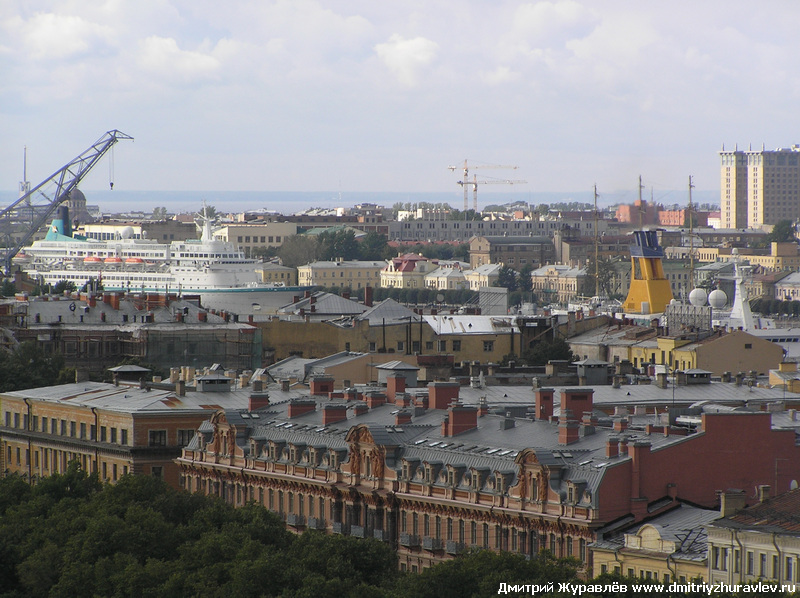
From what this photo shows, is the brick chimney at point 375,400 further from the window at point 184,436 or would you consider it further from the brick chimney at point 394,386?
the window at point 184,436

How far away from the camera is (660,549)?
3631 centimetres

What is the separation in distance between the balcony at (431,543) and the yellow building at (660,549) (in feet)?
15.5

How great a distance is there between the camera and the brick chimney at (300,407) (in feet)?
171

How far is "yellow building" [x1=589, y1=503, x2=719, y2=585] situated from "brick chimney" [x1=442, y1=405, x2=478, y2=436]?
776 cm

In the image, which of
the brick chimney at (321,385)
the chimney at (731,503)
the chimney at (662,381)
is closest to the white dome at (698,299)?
the chimney at (662,381)

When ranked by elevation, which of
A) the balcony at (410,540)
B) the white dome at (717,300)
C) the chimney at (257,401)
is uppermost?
the chimney at (257,401)

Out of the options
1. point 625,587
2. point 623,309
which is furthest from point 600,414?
point 623,309

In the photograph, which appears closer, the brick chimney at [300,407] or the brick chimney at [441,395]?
the brick chimney at [441,395]

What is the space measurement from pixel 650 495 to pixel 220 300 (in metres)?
119

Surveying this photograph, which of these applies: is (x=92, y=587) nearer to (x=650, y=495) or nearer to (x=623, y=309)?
(x=650, y=495)

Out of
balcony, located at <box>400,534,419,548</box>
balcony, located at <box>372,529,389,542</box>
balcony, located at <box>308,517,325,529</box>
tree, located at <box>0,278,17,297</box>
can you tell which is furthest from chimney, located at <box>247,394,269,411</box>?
tree, located at <box>0,278,17,297</box>

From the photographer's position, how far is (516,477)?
41.4 meters

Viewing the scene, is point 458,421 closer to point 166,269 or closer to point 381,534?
point 381,534

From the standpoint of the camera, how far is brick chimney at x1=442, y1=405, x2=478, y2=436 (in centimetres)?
4603
